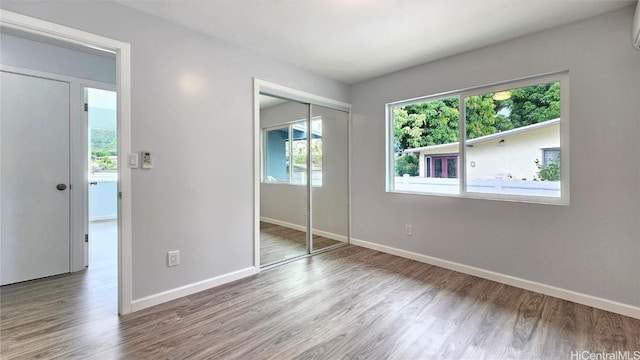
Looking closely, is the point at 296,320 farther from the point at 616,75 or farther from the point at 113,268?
the point at 616,75

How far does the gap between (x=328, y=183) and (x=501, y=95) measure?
2333mm

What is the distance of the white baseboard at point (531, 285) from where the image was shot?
2215mm

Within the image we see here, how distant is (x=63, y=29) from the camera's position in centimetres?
195

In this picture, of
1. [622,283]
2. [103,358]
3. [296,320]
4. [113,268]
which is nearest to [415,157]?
[622,283]

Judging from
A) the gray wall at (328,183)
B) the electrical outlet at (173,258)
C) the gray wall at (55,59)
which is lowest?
the electrical outlet at (173,258)

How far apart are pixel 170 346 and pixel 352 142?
10.5 feet

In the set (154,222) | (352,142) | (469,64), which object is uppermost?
(469,64)

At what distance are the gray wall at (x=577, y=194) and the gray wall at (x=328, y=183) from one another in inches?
48.8

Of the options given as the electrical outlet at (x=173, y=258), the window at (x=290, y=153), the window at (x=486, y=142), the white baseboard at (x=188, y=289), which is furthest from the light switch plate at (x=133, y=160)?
the window at (x=486, y=142)

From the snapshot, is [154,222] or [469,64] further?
[469,64]

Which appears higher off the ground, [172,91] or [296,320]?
[172,91]

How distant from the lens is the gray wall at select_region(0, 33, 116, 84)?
2.73 meters

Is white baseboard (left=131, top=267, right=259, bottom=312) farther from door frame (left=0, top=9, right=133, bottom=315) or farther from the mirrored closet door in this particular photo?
the mirrored closet door

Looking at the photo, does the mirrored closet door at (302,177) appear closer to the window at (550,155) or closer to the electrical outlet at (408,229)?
the electrical outlet at (408,229)
